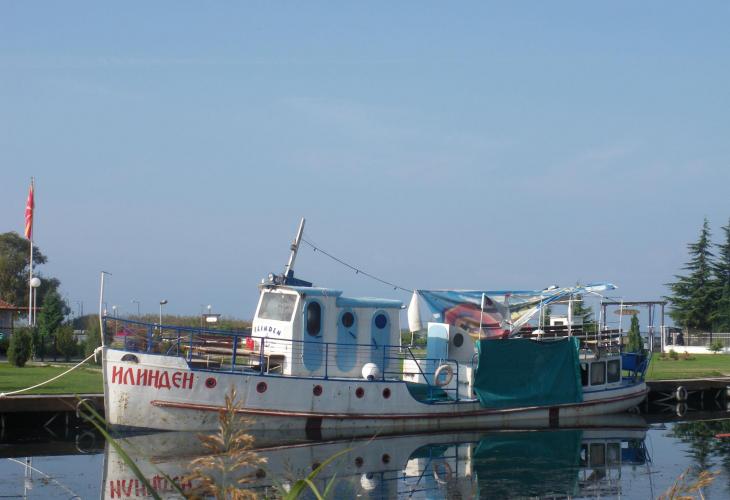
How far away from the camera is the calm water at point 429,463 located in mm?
12883

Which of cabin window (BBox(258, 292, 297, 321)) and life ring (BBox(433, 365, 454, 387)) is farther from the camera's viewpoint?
life ring (BBox(433, 365, 454, 387))

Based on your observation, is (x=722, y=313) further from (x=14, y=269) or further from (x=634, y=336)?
(x=14, y=269)

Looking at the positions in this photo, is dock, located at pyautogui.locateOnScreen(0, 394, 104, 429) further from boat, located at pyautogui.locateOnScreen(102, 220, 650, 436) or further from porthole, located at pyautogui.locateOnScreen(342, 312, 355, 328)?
porthole, located at pyautogui.locateOnScreen(342, 312, 355, 328)

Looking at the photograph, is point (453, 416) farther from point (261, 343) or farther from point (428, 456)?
point (261, 343)

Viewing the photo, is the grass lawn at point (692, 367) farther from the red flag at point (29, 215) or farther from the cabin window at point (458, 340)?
the red flag at point (29, 215)

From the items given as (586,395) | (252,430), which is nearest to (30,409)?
A: (252,430)

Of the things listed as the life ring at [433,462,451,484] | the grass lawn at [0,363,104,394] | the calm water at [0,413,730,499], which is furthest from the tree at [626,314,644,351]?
the grass lawn at [0,363,104,394]

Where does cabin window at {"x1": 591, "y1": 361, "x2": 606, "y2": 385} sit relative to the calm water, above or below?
above

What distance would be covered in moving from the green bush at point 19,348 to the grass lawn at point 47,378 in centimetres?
30

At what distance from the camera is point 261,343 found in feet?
61.7

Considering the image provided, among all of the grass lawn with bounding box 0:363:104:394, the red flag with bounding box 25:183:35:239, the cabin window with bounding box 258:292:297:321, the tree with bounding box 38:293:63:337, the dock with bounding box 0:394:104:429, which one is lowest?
the dock with bounding box 0:394:104:429

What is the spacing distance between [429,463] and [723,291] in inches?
1877

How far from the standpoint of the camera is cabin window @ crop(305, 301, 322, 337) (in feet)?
65.2

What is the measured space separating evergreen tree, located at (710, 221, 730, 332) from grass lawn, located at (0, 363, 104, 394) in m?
45.2
